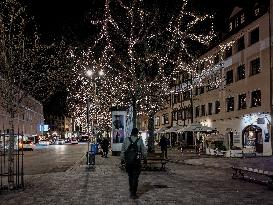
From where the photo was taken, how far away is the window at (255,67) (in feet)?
125

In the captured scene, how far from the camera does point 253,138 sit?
39.2 meters

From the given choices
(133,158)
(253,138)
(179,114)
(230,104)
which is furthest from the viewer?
(179,114)

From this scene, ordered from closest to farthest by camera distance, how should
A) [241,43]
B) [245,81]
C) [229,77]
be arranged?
[245,81] → [241,43] → [229,77]

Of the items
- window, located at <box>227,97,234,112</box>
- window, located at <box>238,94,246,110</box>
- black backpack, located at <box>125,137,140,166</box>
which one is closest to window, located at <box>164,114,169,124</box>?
window, located at <box>227,97,234,112</box>

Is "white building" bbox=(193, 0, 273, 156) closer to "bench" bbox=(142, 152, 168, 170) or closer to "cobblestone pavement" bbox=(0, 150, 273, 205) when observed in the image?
"bench" bbox=(142, 152, 168, 170)

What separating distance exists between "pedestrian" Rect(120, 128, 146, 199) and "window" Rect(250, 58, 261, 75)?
26.9m

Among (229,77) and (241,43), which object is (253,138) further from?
(241,43)

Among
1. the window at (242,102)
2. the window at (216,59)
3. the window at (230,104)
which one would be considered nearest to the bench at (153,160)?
the window at (242,102)

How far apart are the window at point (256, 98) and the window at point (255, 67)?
164 cm

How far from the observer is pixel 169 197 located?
12508 mm

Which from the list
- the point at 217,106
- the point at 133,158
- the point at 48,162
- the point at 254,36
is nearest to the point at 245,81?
the point at 254,36

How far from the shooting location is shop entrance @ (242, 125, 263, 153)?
38.0 metres

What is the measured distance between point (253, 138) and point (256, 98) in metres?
3.39

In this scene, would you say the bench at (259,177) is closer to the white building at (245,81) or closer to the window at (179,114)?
the white building at (245,81)
